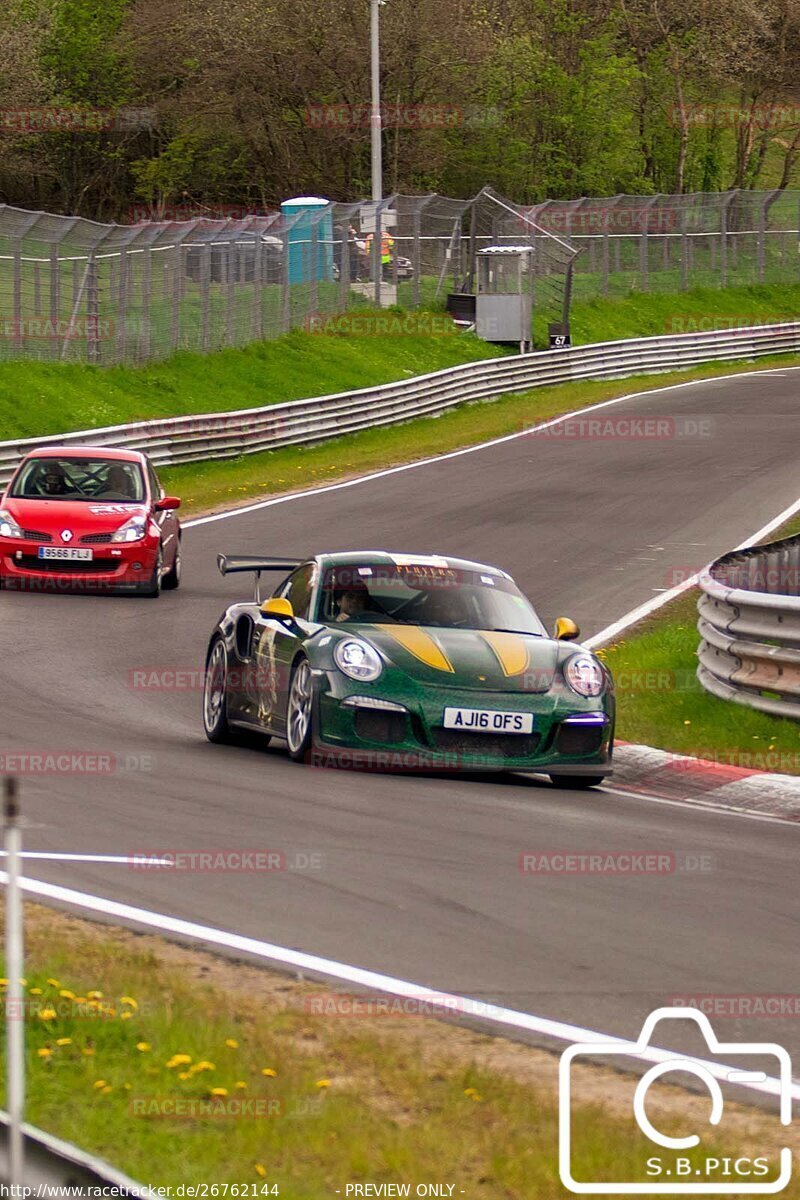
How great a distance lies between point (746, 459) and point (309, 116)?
3172 centimetres

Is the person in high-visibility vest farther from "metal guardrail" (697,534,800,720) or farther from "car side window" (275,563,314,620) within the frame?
"car side window" (275,563,314,620)

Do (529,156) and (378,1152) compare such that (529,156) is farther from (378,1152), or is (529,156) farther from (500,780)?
(378,1152)

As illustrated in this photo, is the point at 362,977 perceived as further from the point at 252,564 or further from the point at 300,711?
the point at 252,564

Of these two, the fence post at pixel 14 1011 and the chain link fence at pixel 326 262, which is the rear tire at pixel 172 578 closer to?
the chain link fence at pixel 326 262

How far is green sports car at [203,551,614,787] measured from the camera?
1064 cm

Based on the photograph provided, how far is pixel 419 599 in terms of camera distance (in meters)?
11.7

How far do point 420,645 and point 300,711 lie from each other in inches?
30.9

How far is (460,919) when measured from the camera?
23.3 ft

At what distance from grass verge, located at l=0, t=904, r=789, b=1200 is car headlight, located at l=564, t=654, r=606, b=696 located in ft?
16.3

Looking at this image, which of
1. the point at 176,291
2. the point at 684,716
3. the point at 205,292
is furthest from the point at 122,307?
the point at 684,716

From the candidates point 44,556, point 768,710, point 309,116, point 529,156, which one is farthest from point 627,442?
point 529,156

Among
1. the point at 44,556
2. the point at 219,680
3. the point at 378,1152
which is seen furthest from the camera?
the point at 44,556

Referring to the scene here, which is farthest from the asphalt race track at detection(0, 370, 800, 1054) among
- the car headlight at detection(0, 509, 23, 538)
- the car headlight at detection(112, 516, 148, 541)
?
the car headlight at detection(0, 509, 23, 538)

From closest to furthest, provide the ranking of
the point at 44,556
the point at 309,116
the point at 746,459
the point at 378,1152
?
1. the point at 378,1152
2. the point at 44,556
3. the point at 746,459
4. the point at 309,116
